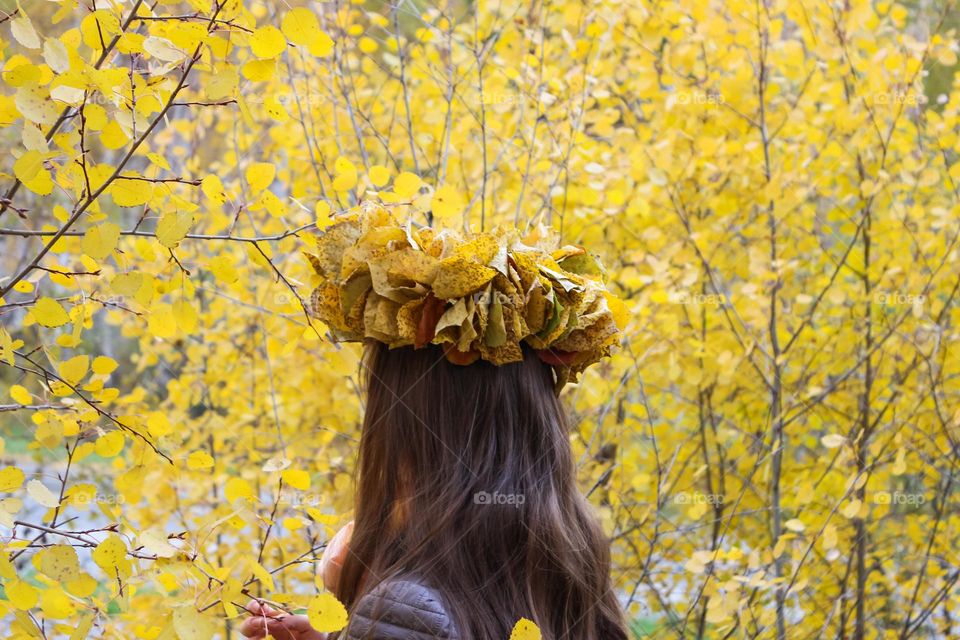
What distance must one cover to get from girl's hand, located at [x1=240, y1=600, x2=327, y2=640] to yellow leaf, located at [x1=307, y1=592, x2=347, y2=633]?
0.18m

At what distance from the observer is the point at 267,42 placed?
98 centimetres

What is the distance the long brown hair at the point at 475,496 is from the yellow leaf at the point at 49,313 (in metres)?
0.47

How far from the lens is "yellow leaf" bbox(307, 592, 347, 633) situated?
96 centimetres

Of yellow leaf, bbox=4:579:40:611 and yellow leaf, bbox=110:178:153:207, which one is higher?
yellow leaf, bbox=110:178:153:207

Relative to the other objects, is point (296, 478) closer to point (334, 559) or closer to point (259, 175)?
point (334, 559)

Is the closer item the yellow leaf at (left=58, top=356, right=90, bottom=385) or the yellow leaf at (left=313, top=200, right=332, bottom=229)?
the yellow leaf at (left=58, top=356, right=90, bottom=385)

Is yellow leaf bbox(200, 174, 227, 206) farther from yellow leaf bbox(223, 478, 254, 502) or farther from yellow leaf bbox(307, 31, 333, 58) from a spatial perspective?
yellow leaf bbox(223, 478, 254, 502)

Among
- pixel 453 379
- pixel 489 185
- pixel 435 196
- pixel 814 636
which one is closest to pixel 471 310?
pixel 453 379
